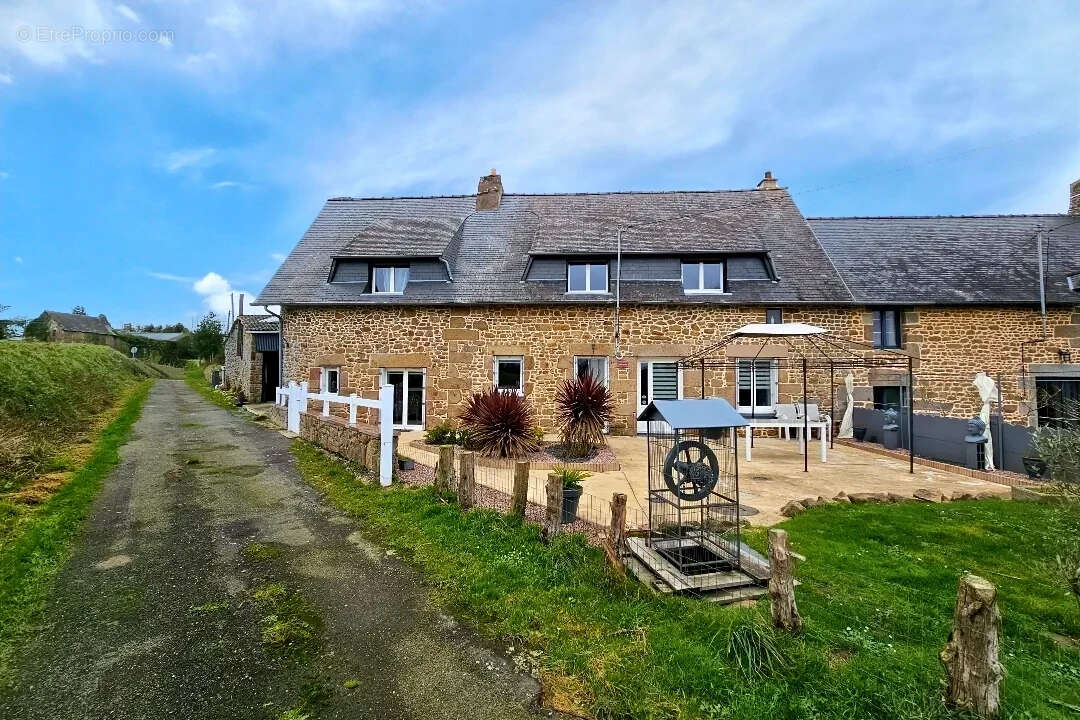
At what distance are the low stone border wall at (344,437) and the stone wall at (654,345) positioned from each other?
292 centimetres

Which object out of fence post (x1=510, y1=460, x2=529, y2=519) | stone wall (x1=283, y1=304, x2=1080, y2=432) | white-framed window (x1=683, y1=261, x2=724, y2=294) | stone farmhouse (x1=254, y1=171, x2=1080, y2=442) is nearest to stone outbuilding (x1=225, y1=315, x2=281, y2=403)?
stone farmhouse (x1=254, y1=171, x2=1080, y2=442)

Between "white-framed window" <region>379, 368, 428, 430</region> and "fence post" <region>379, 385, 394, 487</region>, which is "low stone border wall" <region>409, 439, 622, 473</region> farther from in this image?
"white-framed window" <region>379, 368, 428, 430</region>

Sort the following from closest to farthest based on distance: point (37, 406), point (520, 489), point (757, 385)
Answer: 1. point (520, 489)
2. point (37, 406)
3. point (757, 385)

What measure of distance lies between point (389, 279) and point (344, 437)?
6.64m

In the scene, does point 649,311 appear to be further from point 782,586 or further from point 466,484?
point 782,586

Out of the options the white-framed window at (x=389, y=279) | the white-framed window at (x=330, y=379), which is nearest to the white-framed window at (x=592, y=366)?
the white-framed window at (x=389, y=279)

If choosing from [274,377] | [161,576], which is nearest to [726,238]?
[161,576]

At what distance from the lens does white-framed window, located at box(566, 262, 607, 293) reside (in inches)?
557

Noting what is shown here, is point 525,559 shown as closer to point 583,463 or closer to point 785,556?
point 785,556

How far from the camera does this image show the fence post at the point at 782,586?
11.1 ft

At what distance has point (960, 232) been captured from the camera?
1645 cm

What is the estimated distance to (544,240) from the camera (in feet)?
48.2

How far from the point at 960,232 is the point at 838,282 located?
266 inches

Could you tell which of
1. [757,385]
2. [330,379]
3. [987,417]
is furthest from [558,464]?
[330,379]
